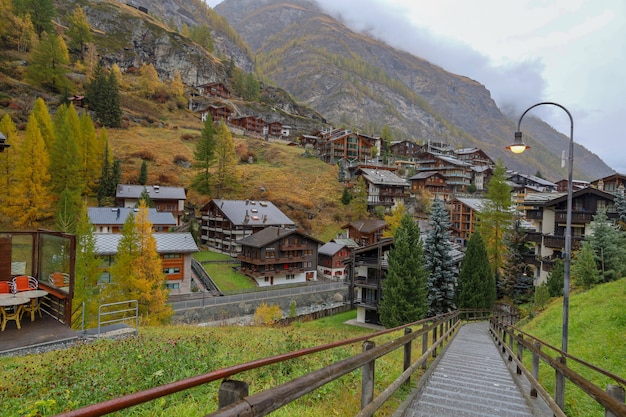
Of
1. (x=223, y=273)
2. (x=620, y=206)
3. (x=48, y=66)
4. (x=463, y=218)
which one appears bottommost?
(x=223, y=273)

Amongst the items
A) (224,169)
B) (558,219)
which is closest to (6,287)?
(558,219)

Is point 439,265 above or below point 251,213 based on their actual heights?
below

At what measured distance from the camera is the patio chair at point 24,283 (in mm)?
13769

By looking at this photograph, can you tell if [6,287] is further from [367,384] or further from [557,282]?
[557,282]

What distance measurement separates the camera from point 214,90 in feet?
429

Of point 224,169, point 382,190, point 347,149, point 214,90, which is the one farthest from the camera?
point 214,90

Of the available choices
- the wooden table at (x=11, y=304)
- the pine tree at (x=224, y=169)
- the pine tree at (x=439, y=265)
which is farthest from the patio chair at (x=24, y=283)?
the pine tree at (x=224, y=169)

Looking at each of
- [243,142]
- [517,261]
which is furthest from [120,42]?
[517,261]

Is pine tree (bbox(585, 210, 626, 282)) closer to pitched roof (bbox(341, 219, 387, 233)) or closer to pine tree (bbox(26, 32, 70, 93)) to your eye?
pitched roof (bbox(341, 219, 387, 233))

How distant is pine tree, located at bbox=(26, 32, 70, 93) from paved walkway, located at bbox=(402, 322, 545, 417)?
10332 centimetres

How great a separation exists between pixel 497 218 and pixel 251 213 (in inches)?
1509

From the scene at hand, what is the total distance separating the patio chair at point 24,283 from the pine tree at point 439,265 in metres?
31.3

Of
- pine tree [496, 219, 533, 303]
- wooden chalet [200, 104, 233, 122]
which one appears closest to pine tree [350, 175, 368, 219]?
pine tree [496, 219, 533, 303]

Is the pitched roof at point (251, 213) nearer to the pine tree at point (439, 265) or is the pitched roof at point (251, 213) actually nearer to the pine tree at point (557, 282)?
the pine tree at point (439, 265)
